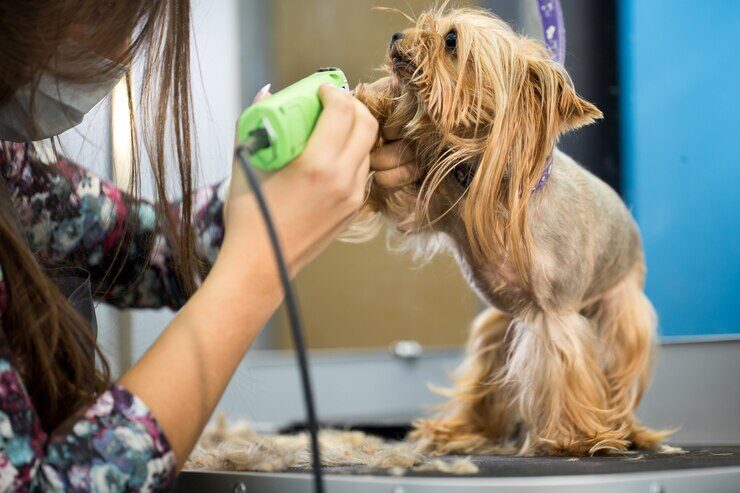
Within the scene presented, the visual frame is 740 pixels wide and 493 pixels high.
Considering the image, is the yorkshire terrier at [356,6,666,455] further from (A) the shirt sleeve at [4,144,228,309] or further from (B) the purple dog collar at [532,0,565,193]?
(A) the shirt sleeve at [4,144,228,309]

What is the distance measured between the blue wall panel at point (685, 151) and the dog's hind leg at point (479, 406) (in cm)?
20

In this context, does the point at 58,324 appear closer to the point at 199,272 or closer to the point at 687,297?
the point at 199,272

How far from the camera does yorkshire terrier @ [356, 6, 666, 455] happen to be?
0.78 meters

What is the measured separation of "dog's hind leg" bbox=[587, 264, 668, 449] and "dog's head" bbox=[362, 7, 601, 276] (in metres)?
0.22

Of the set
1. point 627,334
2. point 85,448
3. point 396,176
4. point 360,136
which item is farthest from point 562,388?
point 85,448

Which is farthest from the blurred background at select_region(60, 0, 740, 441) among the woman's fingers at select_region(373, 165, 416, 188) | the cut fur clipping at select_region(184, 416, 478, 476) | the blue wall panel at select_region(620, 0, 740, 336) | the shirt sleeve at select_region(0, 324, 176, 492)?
the shirt sleeve at select_region(0, 324, 176, 492)

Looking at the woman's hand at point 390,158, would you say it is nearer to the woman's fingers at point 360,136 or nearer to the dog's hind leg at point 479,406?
the woman's fingers at point 360,136

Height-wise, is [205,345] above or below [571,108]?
below

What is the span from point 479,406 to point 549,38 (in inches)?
17.4

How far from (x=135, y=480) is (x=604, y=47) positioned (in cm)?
77

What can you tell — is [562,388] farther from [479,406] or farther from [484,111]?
[484,111]

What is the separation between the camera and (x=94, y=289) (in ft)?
3.09

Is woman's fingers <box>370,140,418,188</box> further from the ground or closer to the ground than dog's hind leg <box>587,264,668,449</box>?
further from the ground

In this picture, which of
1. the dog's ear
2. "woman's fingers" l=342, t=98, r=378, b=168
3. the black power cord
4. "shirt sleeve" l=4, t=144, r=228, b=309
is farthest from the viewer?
"shirt sleeve" l=4, t=144, r=228, b=309
